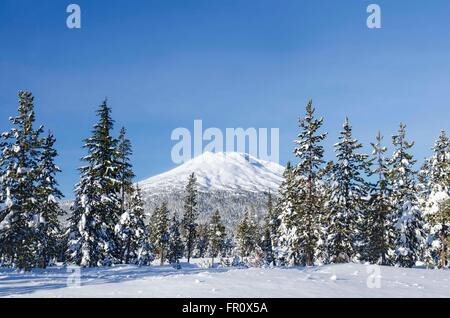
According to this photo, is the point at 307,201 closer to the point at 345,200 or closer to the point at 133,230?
the point at 345,200

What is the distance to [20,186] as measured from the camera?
3114cm

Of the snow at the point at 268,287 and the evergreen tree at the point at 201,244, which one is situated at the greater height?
the snow at the point at 268,287

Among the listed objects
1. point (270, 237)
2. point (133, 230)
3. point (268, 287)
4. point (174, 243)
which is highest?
point (268, 287)

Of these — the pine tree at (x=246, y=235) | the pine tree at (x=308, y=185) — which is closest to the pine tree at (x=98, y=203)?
the pine tree at (x=308, y=185)

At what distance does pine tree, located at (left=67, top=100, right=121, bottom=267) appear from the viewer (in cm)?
3456

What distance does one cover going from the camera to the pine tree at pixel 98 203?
34.6 meters

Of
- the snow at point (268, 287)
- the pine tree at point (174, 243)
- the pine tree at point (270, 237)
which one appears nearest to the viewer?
the snow at point (268, 287)

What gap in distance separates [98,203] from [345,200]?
21963mm

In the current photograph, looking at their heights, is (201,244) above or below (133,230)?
below

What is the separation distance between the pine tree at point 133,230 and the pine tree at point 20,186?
11605mm

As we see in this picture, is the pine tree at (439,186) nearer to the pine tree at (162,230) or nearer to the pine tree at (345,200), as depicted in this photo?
the pine tree at (345,200)

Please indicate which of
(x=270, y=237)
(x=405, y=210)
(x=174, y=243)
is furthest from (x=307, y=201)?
(x=174, y=243)

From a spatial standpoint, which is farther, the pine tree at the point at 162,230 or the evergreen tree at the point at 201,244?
the evergreen tree at the point at 201,244
